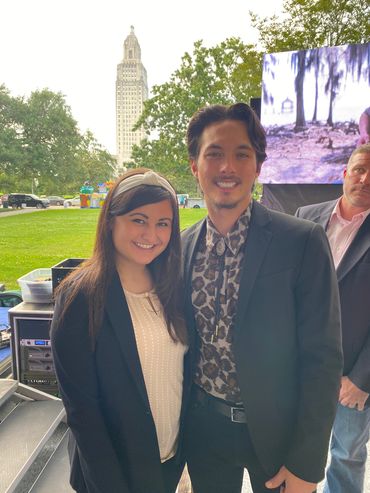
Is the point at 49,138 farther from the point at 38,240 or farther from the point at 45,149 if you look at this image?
the point at 38,240

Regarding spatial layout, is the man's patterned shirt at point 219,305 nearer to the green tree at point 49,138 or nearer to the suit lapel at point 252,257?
the suit lapel at point 252,257

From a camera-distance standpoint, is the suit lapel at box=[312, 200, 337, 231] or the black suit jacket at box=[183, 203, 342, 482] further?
the suit lapel at box=[312, 200, 337, 231]

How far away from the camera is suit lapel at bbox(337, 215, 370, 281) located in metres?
1.26

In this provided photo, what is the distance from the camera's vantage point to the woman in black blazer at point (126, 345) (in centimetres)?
85

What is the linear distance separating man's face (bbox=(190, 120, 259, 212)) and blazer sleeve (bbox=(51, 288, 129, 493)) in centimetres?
46

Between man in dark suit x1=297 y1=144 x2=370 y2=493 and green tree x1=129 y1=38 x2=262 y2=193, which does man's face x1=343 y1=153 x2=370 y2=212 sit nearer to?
man in dark suit x1=297 y1=144 x2=370 y2=493

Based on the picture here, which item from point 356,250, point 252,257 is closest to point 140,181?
point 252,257

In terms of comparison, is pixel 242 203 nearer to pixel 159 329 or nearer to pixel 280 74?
pixel 159 329

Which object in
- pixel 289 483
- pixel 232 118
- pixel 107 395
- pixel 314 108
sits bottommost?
pixel 289 483

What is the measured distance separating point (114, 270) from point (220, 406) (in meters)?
0.48

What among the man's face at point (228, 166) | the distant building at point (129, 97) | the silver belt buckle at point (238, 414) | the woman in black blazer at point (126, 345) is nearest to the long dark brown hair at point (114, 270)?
the woman in black blazer at point (126, 345)

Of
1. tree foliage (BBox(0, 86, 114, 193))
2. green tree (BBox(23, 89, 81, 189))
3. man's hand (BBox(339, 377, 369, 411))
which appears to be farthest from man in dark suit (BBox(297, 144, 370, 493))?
green tree (BBox(23, 89, 81, 189))

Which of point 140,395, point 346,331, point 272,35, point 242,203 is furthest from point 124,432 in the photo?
point 272,35

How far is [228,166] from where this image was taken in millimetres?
966
